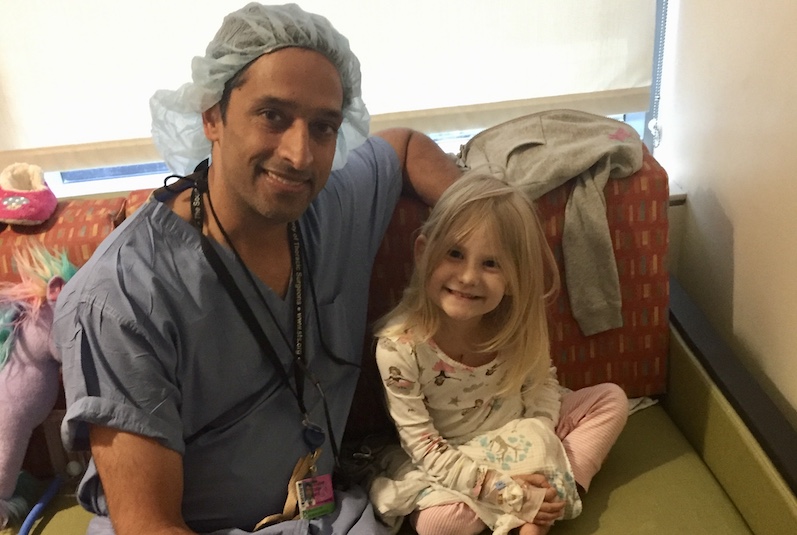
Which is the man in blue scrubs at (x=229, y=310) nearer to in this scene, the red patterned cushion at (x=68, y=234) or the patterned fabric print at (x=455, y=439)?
the patterned fabric print at (x=455, y=439)

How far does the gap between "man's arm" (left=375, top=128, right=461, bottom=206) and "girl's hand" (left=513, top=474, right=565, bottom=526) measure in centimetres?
59

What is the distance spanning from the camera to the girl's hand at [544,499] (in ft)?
4.11

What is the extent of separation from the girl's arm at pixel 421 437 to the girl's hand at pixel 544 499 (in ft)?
0.09

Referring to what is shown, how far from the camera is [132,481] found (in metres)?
1.00

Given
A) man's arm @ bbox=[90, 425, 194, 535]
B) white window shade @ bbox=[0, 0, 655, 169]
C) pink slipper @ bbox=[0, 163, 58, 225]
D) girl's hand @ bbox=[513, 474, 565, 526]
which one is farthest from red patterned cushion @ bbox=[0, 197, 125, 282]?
girl's hand @ bbox=[513, 474, 565, 526]

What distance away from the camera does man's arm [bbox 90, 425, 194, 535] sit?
1.00m

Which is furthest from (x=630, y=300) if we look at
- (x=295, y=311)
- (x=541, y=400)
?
(x=295, y=311)

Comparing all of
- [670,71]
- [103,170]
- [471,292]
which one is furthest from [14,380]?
[670,71]

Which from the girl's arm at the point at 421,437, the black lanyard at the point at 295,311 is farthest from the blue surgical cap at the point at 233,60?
the girl's arm at the point at 421,437

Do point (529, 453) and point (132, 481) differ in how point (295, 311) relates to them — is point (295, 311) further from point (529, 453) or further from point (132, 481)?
point (529, 453)

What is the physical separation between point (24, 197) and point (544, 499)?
4.05ft

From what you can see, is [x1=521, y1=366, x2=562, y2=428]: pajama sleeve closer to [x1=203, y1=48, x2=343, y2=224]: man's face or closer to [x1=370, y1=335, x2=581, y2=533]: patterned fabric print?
[x1=370, y1=335, x2=581, y2=533]: patterned fabric print

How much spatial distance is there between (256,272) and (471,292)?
0.39 metres

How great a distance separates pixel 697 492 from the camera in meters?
1.36
